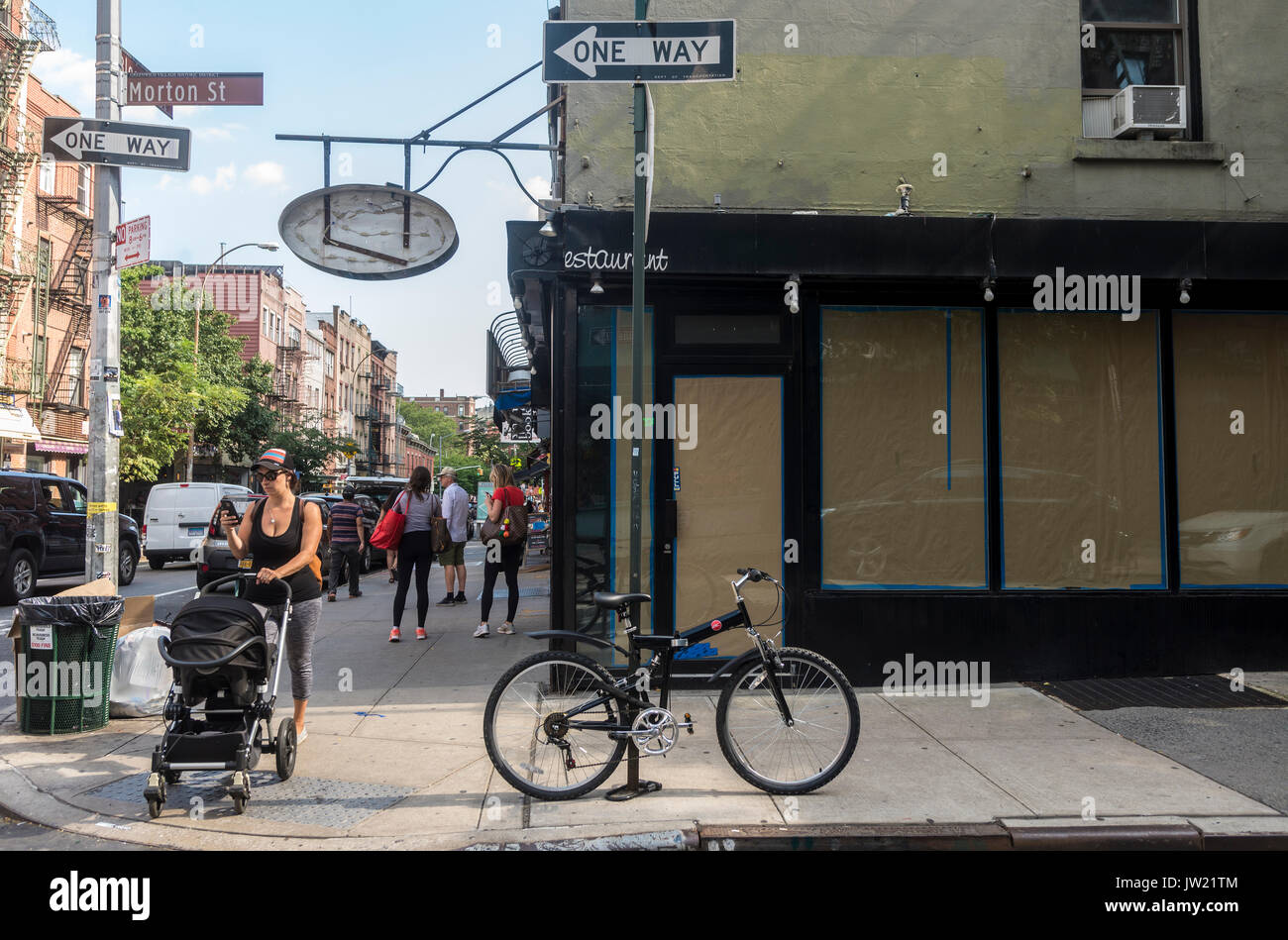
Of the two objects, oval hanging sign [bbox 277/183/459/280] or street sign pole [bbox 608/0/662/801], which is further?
oval hanging sign [bbox 277/183/459/280]

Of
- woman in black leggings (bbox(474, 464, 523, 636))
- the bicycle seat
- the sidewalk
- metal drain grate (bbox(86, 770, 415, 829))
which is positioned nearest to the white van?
woman in black leggings (bbox(474, 464, 523, 636))

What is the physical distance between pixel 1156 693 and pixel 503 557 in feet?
21.1

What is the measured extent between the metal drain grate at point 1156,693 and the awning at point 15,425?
80.7ft

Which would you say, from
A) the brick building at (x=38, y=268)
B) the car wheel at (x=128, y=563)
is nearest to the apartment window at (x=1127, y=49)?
the car wheel at (x=128, y=563)

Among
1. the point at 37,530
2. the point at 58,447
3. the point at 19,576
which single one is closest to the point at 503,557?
the point at 19,576

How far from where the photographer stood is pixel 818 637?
7621 mm

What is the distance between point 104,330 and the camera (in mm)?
7293

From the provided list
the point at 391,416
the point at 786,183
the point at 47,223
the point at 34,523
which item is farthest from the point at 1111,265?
the point at 391,416

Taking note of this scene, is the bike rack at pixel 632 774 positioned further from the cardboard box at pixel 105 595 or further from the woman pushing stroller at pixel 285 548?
the cardboard box at pixel 105 595

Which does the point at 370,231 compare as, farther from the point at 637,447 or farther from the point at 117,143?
the point at 637,447

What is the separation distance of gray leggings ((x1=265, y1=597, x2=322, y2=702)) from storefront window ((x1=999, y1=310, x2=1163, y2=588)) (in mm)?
5450

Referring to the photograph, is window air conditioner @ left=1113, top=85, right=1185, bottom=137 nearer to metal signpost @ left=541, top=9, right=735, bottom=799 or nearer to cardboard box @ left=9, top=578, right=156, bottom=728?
metal signpost @ left=541, top=9, right=735, bottom=799

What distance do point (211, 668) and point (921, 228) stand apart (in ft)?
19.0

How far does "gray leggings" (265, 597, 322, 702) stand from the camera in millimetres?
5918
